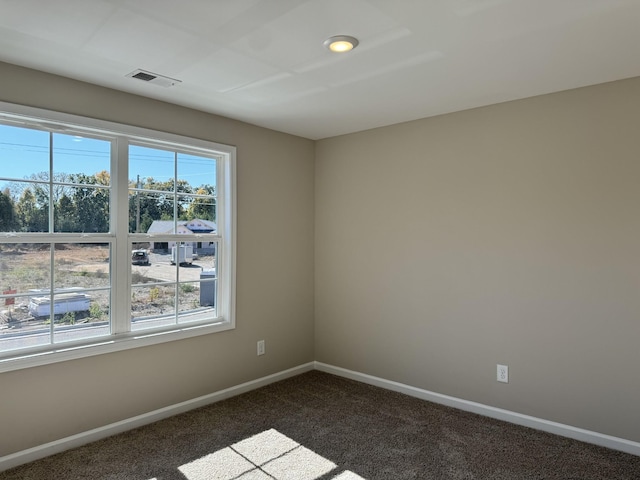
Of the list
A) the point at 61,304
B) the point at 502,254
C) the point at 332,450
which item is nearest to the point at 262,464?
the point at 332,450

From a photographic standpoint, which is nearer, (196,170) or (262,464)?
(262,464)

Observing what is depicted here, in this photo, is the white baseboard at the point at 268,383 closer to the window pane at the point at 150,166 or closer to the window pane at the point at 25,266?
the window pane at the point at 25,266

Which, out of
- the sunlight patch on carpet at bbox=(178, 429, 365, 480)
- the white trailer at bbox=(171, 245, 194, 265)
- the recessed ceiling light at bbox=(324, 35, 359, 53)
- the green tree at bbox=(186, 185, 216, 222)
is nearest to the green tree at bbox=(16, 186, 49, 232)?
the white trailer at bbox=(171, 245, 194, 265)

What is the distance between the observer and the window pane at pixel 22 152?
261cm

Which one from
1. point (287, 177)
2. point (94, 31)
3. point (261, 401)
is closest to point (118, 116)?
point (94, 31)

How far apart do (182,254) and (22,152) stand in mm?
1272

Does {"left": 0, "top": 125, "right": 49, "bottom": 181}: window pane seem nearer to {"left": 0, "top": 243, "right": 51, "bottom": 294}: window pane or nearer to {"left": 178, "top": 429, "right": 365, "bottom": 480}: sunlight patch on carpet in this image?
{"left": 0, "top": 243, "right": 51, "bottom": 294}: window pane

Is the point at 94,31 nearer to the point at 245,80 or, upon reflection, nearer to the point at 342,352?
the point at 245,80

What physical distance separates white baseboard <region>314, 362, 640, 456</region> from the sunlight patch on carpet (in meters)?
1.27

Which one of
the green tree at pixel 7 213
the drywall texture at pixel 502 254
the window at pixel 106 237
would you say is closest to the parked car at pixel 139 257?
the window at pixel 106 237

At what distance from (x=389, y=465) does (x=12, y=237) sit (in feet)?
8.71

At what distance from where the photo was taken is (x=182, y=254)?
347cm

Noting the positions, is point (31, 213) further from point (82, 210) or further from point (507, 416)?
point (507, 416)

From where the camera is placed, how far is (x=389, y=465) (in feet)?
8.53
